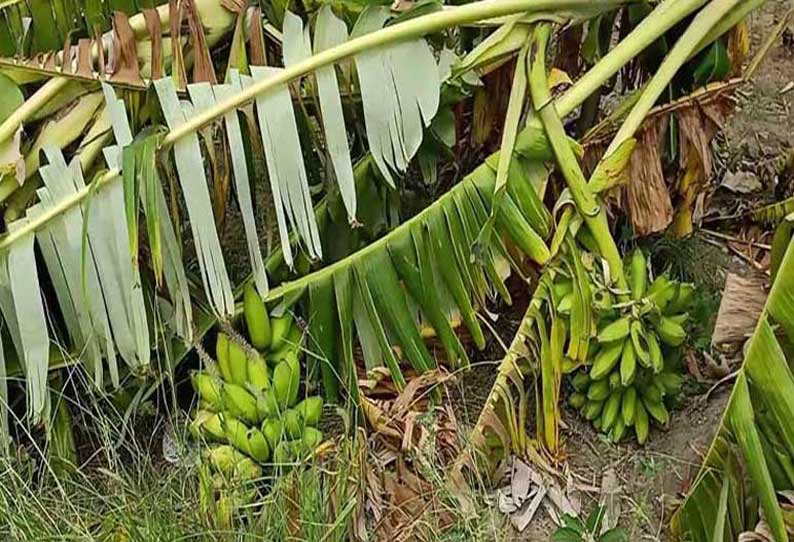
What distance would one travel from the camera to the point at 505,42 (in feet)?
4.35

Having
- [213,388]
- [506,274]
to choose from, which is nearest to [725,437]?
[506,274]

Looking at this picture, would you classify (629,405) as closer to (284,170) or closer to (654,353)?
(654,353)

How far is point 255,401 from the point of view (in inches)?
50.3

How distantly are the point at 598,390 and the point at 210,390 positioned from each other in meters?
0.55

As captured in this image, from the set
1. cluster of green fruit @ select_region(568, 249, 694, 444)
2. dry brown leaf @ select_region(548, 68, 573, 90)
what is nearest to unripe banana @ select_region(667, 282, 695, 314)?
cluster of green fruit @ select_region(568, 249, 694, 444)

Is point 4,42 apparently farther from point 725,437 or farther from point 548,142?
point 725,437

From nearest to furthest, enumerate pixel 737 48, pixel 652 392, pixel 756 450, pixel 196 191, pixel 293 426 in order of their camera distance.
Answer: pixel 756 450 < pixel 196 191 < pixel 293 426 < pixel 652 392 < pixel 737 48

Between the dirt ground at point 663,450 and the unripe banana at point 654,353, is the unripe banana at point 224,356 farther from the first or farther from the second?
the unripe banana at point 654,353

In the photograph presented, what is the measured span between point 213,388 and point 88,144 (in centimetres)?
37

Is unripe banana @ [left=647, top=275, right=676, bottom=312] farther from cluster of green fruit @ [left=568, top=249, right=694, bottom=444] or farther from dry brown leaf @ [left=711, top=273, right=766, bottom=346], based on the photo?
dry brown leaf @ [left=711, top=273, right=766, bottom=346]

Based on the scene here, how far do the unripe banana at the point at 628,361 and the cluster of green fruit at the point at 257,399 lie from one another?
42 cm

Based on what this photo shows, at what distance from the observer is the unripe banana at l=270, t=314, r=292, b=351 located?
1345 millimetres

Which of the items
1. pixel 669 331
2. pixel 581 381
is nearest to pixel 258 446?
pixel 581 381

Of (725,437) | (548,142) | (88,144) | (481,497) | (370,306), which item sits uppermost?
(88,144)
